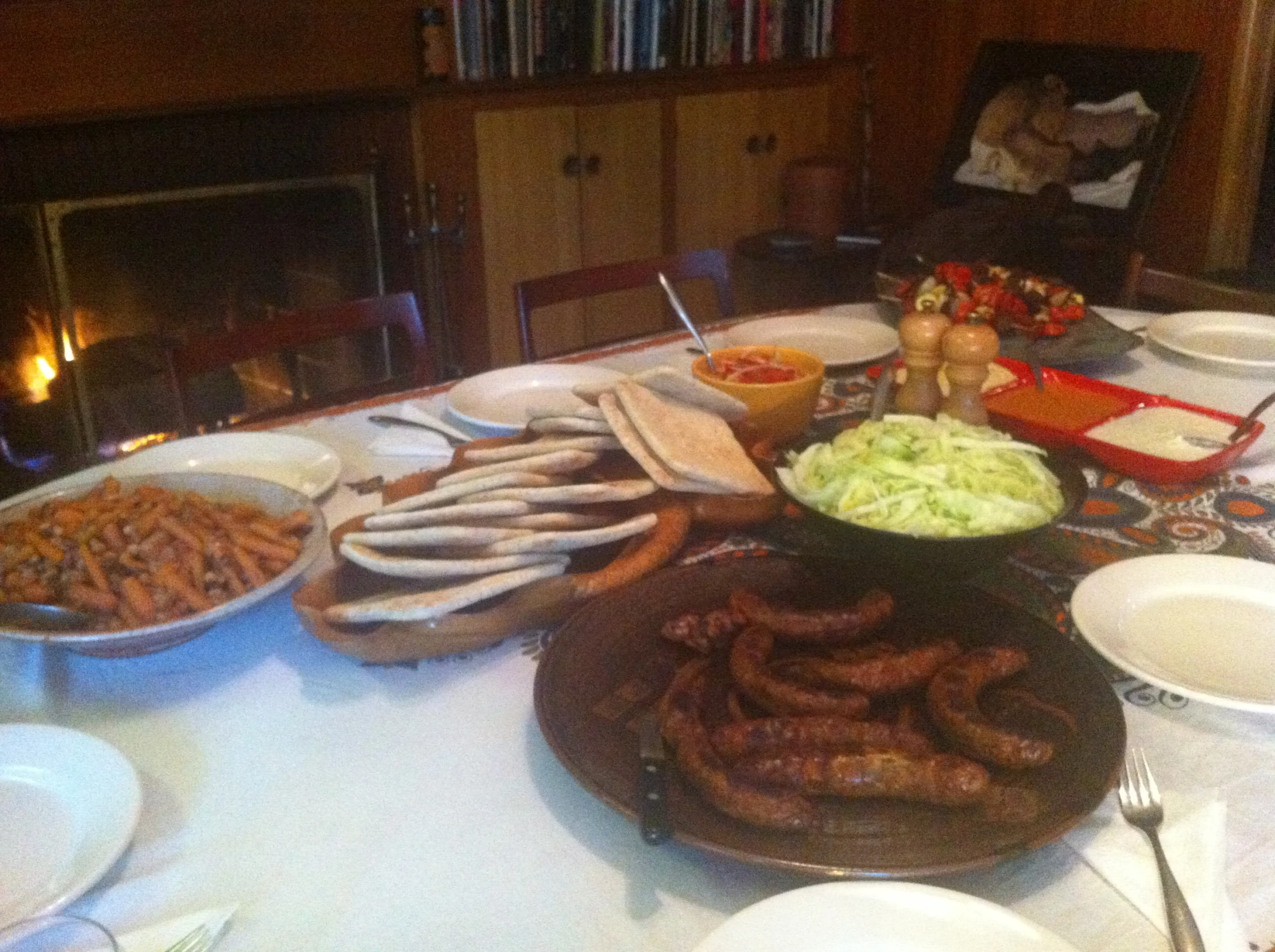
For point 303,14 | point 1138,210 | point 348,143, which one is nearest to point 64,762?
point 303,14

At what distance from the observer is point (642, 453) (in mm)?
1262

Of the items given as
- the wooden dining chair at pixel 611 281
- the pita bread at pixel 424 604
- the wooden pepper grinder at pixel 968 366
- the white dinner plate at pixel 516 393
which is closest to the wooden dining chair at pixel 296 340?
the wooden dining chair at pixel 611 281

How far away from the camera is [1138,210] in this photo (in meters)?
3.70

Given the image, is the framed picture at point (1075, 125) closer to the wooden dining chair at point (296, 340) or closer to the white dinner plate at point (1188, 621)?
the wooden dining chair at point (296, 340)

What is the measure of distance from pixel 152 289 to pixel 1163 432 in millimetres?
3050

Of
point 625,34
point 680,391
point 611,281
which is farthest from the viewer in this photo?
point 625,34

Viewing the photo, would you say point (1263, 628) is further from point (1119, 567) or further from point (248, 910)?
point (248, 910)

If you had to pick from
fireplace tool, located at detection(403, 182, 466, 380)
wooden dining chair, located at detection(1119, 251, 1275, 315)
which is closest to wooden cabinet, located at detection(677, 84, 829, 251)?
fireplace tool, located at detection(403, 182, 466, 380)

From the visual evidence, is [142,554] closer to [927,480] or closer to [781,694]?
[781,694]

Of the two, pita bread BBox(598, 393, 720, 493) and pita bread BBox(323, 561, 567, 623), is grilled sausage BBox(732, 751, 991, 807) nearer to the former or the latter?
pita bread BBox(323, 561, 567, 623)

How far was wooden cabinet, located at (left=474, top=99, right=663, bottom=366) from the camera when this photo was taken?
3.73 meters

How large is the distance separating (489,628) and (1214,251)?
3.53 meters

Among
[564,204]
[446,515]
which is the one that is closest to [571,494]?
[446,515]

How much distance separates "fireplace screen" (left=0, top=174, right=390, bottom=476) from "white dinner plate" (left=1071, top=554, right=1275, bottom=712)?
9.41ft
